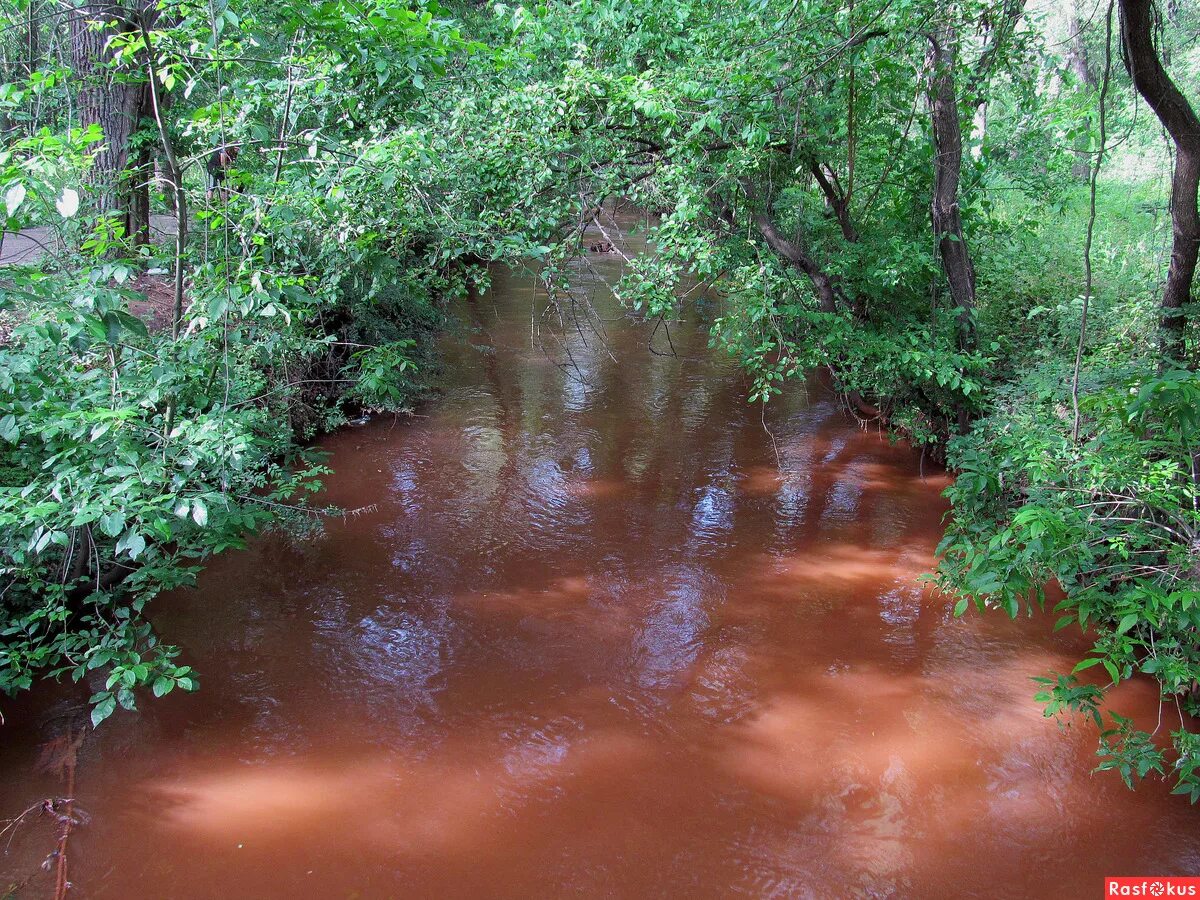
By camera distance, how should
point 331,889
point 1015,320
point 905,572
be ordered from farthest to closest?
point 1015,320, point 905,572, point 331,889

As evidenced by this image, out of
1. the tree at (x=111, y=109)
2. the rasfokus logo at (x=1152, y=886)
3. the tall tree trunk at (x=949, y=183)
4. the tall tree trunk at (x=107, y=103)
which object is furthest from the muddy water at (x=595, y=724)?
the tall tree trunk at (x=107, y=103)

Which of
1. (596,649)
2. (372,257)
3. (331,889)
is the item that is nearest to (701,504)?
(596,649)

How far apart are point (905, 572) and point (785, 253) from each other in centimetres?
311

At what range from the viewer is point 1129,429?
397 cm

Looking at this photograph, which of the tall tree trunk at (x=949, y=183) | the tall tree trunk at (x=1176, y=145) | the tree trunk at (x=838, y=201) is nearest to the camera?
the tall tree trunk at (x=1176, y=145)

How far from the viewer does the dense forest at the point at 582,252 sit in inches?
140

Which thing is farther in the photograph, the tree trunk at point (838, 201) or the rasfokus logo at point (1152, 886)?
the tree trunk at point (838, 201)

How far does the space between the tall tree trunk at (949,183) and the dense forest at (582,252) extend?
0.08 feet

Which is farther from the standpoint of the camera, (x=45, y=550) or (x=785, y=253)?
(x=785, y=253)

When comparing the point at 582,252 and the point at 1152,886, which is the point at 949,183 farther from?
the point at 1152,886

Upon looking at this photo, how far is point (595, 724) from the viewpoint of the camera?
445 cm

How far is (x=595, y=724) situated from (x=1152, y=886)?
257cm

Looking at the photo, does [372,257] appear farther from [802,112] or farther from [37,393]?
[802,112]

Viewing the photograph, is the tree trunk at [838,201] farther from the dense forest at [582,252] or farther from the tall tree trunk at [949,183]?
the tall tree trunk at [949,183]
